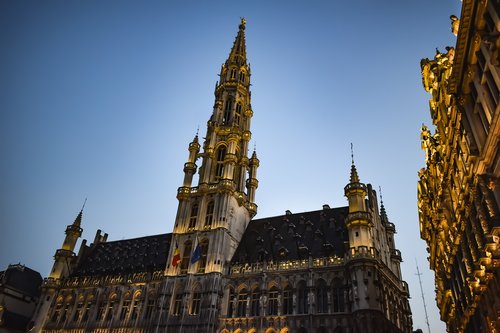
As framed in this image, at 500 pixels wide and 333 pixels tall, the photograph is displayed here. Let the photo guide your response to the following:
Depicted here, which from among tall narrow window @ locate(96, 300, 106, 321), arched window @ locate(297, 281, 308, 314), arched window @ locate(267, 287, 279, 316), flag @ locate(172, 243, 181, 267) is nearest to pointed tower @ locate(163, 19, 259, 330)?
flag @ locate(172, 243, 181, 267)

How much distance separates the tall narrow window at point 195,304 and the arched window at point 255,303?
6714 mm

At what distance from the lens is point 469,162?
22609mm

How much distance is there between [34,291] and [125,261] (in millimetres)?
19785

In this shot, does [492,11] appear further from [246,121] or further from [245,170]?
[246,121]

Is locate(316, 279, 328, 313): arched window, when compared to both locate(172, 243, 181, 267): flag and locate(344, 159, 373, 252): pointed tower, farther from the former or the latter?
locate(172, 243, 181, 267): flag

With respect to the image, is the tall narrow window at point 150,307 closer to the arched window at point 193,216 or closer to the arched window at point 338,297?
the arched window at point 193,216

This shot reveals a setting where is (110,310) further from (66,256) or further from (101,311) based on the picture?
(66,256)

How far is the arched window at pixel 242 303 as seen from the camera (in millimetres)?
45484

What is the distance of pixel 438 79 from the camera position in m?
29.6

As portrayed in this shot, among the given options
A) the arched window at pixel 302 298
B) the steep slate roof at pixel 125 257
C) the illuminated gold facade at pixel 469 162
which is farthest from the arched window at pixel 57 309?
the illuminated gold facade at pixel 469 162

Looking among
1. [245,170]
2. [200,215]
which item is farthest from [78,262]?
[245,170]

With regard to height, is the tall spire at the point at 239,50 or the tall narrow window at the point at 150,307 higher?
the tall spire at the point at 239,50

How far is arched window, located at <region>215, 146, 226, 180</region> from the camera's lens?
196 ft

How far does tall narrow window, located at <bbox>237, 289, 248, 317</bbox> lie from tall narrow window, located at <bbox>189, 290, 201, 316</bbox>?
5.06 metres
